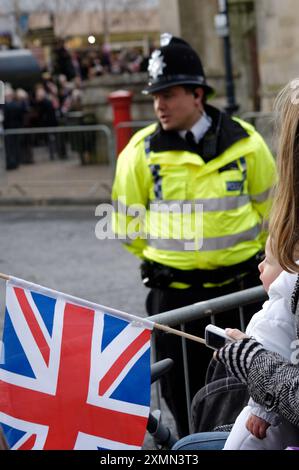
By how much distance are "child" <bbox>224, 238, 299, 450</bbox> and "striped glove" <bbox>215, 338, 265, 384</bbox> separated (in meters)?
0.04

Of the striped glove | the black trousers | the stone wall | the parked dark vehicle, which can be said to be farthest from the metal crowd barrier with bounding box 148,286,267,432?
the stone wall

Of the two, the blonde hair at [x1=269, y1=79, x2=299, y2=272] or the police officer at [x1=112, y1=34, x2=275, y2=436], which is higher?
the blonde hair at [x1=269, y1=79, x2=299, y2=272]

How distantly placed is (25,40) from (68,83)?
5916 mm

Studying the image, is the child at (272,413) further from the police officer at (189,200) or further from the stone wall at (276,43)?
the stone wall at (276,43)

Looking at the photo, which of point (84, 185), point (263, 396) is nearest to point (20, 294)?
point (263, 396)

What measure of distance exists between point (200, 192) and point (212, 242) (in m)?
0.23

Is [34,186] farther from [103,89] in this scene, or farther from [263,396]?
[263,396]

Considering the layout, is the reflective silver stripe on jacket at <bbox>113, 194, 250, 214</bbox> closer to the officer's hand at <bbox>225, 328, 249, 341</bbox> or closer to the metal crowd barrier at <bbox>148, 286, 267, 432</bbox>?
the metal crowd barrier at <bbox>148, 286, 267, 432</bbox>

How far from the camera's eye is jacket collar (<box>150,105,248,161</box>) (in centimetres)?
468

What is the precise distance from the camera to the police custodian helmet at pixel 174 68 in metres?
4.80

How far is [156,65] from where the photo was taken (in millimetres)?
4883

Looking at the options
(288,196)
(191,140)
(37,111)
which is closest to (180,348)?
(191,140)

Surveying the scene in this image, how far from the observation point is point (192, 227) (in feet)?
15.2

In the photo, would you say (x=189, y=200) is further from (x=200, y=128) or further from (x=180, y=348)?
(x=180, y=348)
